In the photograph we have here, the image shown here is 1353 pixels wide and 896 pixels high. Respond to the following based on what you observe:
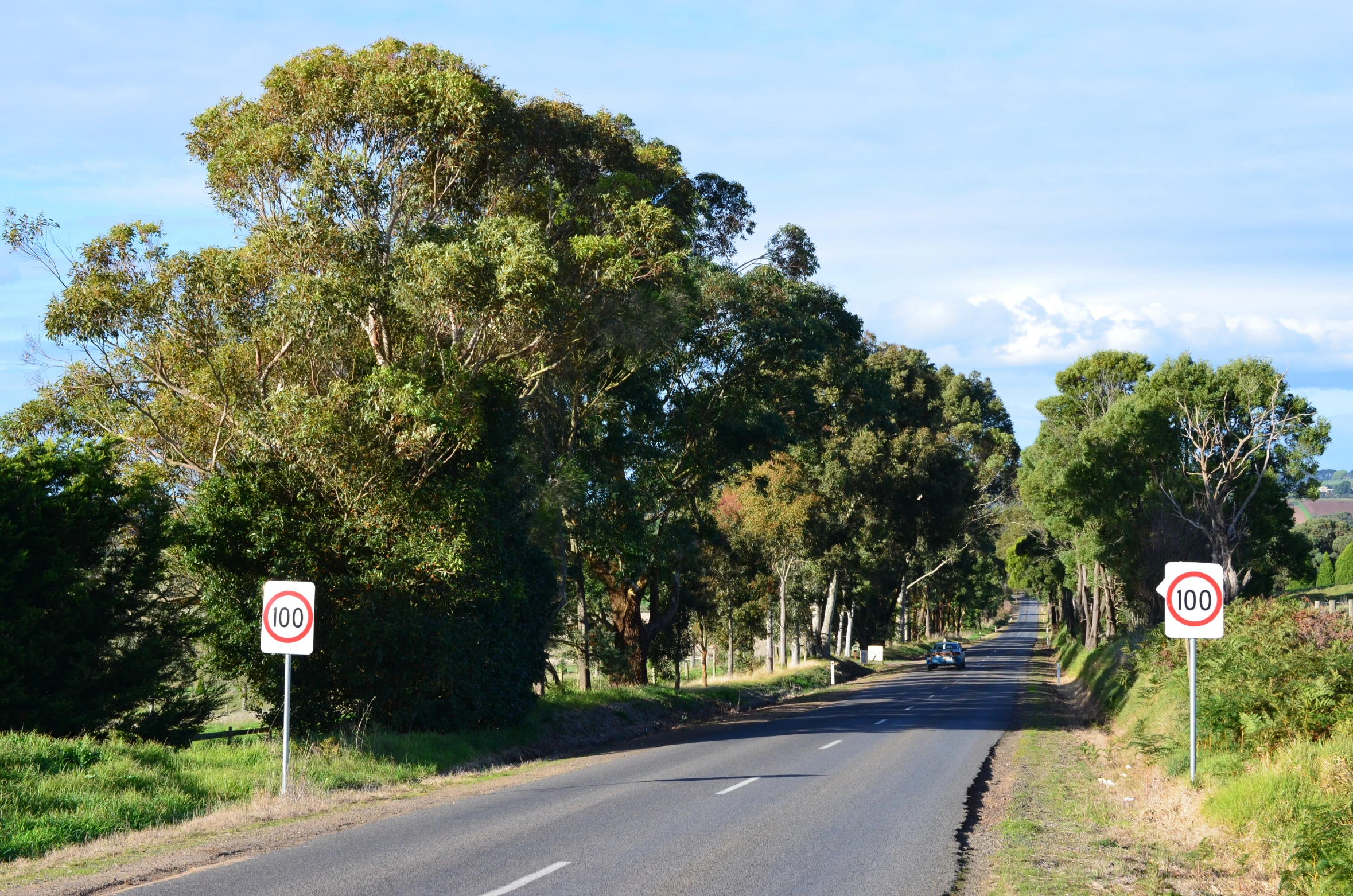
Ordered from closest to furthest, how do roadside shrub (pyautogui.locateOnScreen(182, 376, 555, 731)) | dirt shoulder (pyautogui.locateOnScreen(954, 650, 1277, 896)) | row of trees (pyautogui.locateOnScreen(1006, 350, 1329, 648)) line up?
dirt shoulder (pyautogui.locateOnScreen(954, 650, 1277, 896)) → roadside shrub (pyautogui.locateOnScreen(182, 376, 555, 731)) → row of trees (pyautogui.locateOnScreen(1006, 350, 1329, 648))

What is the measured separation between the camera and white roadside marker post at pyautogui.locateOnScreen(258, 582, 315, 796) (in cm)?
1414

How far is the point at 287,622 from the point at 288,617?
58 millimetres

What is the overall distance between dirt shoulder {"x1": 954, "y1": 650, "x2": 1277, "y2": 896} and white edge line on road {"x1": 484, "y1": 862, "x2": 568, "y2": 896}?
346 cm

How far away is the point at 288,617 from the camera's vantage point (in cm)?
1428

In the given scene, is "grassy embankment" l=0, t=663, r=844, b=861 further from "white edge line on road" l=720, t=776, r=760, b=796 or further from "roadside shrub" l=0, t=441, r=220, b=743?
"white edge line on road" l=720, t=776, r=760, b=796

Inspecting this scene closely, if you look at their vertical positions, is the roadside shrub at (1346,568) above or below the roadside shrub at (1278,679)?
above

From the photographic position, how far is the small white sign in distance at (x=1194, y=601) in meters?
14.0

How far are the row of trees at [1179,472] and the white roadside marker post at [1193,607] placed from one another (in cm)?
2257

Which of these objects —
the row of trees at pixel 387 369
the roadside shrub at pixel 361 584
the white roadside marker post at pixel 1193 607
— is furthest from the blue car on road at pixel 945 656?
the white roadside marker post at pixel 1193 607

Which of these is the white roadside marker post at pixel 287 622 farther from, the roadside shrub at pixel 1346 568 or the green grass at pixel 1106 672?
the roadside shrub at pixel 1346 568

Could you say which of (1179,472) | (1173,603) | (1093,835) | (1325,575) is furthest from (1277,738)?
(1325,575)

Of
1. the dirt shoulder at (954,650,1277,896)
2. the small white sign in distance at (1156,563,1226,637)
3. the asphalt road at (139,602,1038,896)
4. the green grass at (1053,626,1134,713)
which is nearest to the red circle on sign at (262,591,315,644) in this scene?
the asphalt road at (139,602,1038,896)

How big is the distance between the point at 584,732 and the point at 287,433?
9.76m

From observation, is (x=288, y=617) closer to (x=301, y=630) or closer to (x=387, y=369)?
(x=301, y=630)
